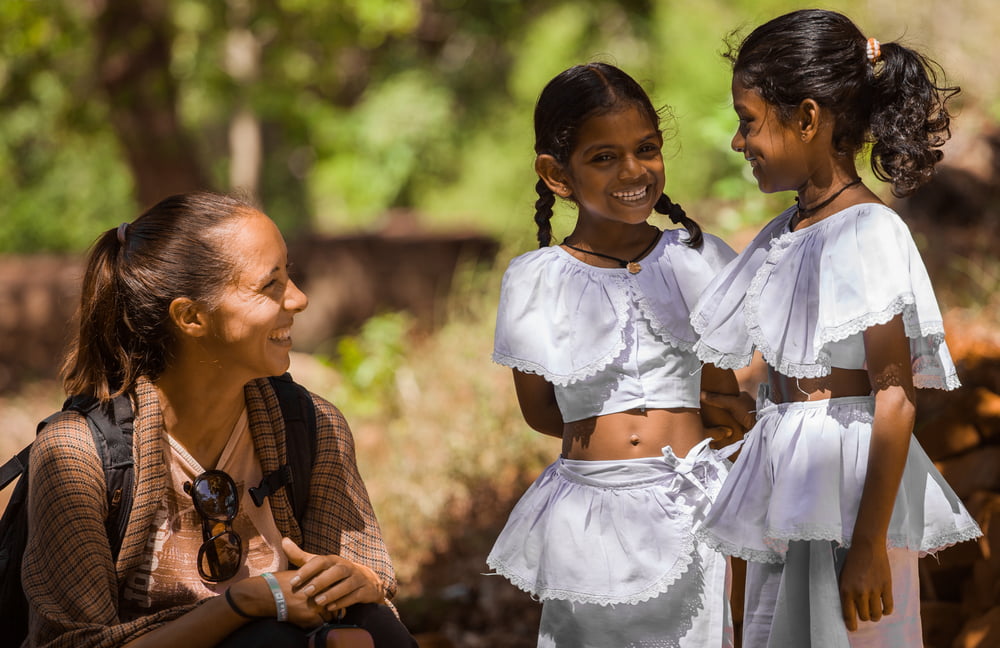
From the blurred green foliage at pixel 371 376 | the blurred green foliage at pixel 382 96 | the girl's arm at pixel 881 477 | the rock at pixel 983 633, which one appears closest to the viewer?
the girl's arm at pixel 881 477

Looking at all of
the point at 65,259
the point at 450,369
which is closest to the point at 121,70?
the point at 450,369

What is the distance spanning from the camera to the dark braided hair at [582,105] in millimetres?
2523

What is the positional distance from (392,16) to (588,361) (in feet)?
21.6

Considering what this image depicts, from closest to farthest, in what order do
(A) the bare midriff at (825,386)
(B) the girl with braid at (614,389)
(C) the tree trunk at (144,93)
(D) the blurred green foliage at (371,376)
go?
(A) the bare midriff at (825,386)
(B) the girl with braid at (614,389)
(D) the blurred green foliage at (371,376)
(C) the tree trunk at (144,93)

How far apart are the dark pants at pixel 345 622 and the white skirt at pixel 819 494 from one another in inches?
29.3

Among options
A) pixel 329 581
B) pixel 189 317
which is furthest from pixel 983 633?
pixel 189 317

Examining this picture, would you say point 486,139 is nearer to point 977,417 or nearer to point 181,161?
point 181,161

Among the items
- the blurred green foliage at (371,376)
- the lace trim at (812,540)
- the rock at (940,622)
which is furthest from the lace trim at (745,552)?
the blurred green foliage at (371,376)

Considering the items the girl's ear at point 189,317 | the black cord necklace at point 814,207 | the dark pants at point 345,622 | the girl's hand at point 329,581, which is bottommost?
the dark pants at point 345,622

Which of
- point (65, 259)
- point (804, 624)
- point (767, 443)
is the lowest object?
point (804, 624)

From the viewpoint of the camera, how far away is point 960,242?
268 inches

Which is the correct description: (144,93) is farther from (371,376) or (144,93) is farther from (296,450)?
(296,450)

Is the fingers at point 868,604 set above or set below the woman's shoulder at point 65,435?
below

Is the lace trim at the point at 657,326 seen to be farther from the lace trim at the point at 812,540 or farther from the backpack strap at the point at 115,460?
the backpack strap at the point at 115,460
